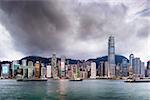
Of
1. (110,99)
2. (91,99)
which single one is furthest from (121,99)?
(91,99)

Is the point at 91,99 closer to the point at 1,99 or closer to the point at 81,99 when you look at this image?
the point at 81,99

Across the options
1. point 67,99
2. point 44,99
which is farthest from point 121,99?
point 44,99

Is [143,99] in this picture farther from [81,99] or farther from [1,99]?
[1,99]

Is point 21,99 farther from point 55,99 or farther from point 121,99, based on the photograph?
point 121,99

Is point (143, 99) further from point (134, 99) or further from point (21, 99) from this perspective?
point (21, 99)

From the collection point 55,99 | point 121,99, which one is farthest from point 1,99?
point 121,99
